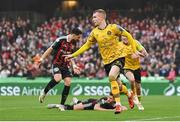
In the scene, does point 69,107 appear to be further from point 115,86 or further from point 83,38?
point 83,38

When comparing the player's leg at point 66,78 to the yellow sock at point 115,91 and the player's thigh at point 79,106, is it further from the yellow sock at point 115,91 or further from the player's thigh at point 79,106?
the yellow sock at point 115,91

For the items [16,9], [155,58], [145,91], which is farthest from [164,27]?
[16,9]


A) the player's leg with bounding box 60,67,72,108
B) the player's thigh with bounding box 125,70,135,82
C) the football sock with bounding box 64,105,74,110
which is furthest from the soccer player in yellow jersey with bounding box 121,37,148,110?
the football sock with bounding box 64,105,74,110

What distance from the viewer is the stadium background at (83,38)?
3169cm

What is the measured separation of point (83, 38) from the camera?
37094 millimetres

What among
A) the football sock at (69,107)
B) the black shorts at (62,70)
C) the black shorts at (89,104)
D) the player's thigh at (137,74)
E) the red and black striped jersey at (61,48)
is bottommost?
the football sock at (69,107)

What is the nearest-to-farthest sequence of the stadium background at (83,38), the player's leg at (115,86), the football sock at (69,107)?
the player's leg at (115,86), the football sock at (69,107), the stadium background at (83,38)

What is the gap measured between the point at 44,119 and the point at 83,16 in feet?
Answer: 85.8

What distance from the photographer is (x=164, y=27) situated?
124 ft

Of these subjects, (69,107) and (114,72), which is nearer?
(114,72)

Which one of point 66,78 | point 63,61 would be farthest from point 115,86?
point 63,61

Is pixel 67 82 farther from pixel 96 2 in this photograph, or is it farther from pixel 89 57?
pixel 96 2

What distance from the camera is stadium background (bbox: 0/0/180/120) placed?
31.7 meters

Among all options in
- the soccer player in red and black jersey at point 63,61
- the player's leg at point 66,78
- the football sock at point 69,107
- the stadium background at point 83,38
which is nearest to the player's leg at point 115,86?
the football sock at point 69,107
